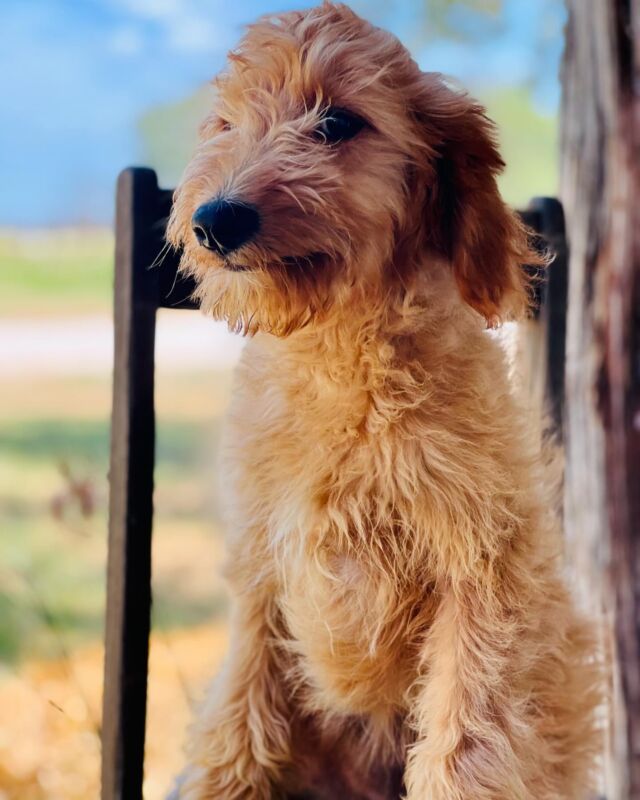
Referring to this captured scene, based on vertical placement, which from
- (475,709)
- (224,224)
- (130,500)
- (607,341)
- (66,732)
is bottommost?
(66,732)

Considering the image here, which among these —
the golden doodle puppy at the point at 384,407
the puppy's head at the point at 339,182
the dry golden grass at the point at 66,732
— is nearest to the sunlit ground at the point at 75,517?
the dry golden grass at the point at 66,732

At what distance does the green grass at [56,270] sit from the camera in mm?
1725

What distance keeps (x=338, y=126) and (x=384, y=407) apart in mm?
287

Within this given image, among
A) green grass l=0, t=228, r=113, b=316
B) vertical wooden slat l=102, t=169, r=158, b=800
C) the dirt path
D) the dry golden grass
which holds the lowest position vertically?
the dry golden grass

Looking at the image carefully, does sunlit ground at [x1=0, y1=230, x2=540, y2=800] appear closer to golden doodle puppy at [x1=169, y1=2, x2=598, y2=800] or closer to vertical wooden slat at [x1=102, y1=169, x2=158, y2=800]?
vertical wooden slat at [x1=102, y1=169, x2=158, y2=800]

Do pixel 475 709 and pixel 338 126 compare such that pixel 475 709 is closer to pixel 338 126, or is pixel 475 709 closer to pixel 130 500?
pixel 130 500

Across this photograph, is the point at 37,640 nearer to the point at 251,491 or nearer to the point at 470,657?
the point at 251,491

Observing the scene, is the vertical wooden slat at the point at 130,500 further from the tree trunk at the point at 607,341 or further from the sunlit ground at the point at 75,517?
the tree trunk at the point at 607,341

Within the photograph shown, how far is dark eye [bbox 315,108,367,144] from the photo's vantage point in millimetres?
858

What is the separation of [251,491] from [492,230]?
40 centimetres

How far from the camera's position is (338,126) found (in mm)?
869

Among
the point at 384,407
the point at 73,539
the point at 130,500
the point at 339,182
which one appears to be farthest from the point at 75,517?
the point at 339,182

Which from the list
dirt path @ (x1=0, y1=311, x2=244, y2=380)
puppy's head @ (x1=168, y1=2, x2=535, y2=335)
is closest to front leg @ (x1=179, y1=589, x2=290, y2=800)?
puppy's head @ (x1=168, y1=2, x2=535, y2=335)

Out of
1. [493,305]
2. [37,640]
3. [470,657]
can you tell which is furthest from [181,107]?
[37,640]
